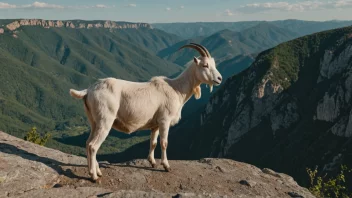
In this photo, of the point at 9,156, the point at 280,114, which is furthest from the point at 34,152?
the point at 280,114

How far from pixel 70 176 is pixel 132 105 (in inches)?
143

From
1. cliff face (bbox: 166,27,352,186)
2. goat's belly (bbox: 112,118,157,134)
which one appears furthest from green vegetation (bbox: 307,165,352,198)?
cliff face (bbox: 166,27,352,186)

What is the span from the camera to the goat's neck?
53.0 feet

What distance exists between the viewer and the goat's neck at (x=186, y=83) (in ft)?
53.0

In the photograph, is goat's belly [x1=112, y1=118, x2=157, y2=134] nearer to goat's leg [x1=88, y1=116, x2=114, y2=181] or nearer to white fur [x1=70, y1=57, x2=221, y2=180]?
white fur [x1=70, y1=57, x2=221, y2=180]

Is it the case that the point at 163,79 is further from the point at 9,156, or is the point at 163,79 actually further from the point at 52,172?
the point at 9,156

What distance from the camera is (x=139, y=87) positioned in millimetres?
14922

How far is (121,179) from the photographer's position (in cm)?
1409

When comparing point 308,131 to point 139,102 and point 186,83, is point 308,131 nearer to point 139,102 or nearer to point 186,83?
point 186,83

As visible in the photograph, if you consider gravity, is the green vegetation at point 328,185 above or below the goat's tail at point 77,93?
below

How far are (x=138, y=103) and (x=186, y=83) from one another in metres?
2.79

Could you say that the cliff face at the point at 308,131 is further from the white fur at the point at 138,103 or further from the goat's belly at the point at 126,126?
the goat's belly at the point at 126,126

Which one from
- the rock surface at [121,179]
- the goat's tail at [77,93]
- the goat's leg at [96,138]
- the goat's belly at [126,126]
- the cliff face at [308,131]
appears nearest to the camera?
the rock surface at [121,179]

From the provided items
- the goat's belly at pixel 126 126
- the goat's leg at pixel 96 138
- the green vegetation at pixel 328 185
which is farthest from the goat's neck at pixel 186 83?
the green vegetation at pixel 328 185
